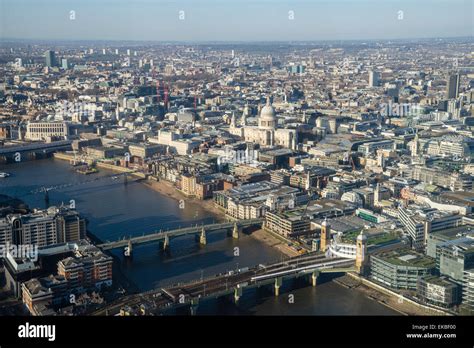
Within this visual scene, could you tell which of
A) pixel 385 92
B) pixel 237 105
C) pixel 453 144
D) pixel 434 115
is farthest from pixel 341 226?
pixel 385 92

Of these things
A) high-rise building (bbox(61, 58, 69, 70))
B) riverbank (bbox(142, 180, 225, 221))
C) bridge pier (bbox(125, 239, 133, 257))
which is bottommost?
riverbank (bbox(142, 180, 225, 221))

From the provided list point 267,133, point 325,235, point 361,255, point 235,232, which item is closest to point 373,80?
point 267,133

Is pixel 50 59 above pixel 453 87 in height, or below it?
above

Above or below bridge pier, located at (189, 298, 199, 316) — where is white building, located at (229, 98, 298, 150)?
above

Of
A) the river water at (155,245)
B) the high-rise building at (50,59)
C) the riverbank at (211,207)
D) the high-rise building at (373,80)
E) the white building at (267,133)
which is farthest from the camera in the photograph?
the high-rise building at (50,59)

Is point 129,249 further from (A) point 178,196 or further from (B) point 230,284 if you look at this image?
(A) point 178,196

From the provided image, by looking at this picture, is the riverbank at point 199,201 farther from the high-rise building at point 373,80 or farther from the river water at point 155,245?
the high-rise building at point 373,80

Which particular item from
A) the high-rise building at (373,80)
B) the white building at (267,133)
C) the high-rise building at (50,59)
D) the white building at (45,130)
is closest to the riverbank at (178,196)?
the white building at (267,133)

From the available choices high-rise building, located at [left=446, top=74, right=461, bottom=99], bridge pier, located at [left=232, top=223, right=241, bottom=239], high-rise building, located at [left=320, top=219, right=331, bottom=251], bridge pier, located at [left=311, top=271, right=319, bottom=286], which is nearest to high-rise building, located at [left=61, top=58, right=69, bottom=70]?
high-rise building, located at [left=446, top=74, right=461, bottom=99]

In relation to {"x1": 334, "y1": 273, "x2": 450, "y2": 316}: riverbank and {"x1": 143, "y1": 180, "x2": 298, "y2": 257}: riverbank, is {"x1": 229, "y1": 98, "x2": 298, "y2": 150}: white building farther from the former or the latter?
{"x1": 334, "y1": 273, "x2": 450, "y2": 316}: riverbank
